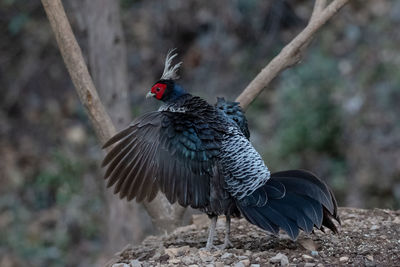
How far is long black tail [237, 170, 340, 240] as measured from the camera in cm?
446

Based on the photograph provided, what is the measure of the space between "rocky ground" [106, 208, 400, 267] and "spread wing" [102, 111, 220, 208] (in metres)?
0.51

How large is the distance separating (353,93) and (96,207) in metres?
5.19

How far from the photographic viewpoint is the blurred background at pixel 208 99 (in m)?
9.91

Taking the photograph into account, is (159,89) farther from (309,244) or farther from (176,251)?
(309,244)

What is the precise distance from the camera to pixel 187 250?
16.1 feet

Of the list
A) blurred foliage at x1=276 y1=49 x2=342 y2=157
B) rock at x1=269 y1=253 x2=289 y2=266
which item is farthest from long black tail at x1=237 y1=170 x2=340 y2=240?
blurred foliage at x1=276 y1=49 x2=342 y2=157

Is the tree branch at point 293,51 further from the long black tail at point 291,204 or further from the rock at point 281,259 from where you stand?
the rock at point 281,259

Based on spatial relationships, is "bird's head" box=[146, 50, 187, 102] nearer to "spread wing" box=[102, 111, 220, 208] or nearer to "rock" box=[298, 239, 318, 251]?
"spread wing" box=[102, 111, 220, 208]

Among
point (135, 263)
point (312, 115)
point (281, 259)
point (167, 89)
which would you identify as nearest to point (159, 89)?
point (167, 89)

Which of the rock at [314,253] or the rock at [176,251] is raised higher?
the rock at [176,251]

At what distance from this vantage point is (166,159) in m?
4.99

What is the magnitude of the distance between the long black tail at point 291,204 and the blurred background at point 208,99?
190 inches

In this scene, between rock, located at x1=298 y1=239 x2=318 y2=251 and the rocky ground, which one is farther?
rock, located at x1=298 y1=239 x2=318 y2=251

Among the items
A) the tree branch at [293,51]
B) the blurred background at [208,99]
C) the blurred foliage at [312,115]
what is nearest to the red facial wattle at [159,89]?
the tree branch at [293,51]
